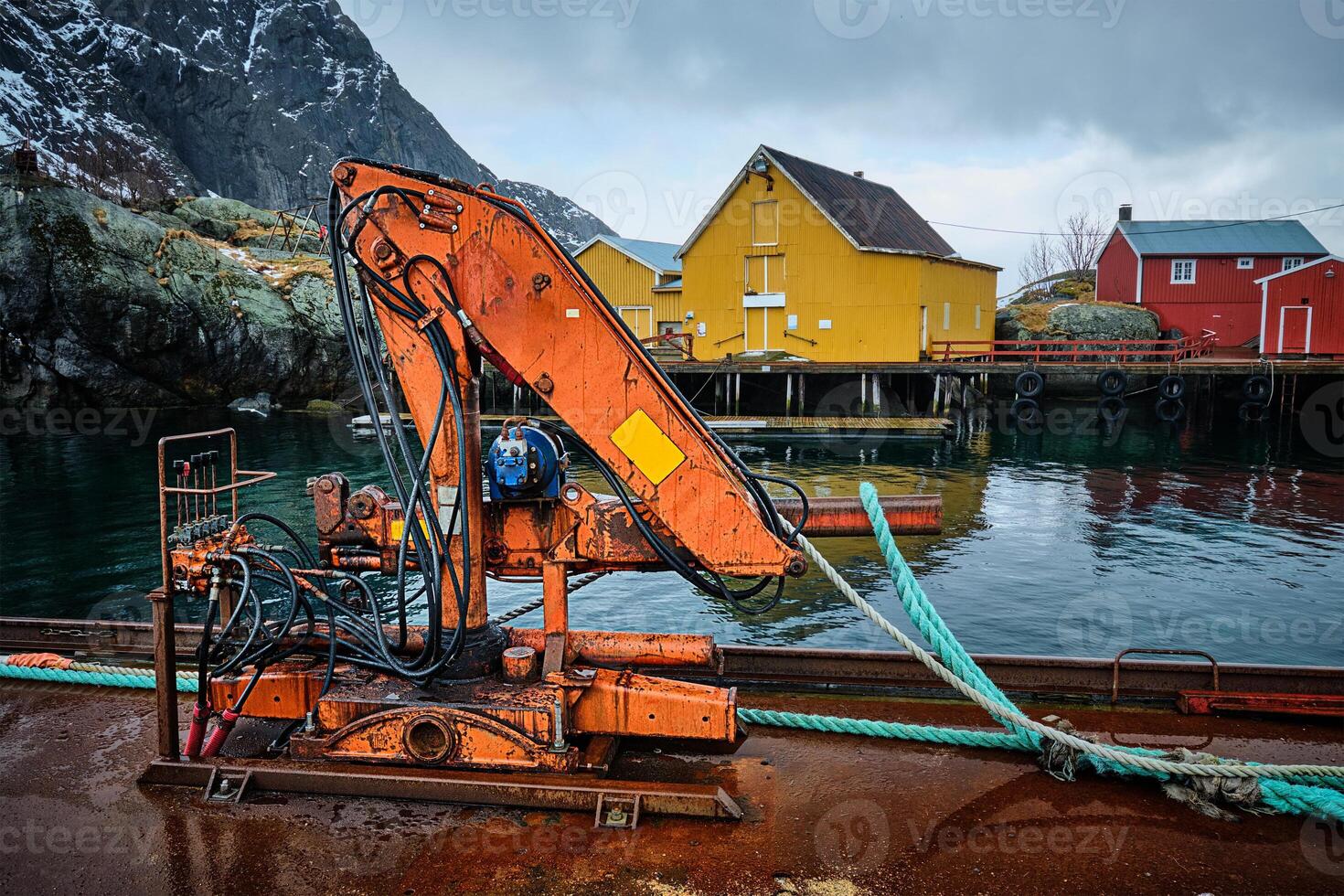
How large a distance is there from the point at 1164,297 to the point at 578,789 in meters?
47.8

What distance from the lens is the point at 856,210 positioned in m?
34.7

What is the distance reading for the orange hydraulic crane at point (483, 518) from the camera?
4070 mm

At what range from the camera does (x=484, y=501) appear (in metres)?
4.56

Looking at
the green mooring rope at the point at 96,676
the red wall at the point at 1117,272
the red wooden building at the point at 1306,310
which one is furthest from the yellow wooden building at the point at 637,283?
the green mooring rope at the point at 96,676

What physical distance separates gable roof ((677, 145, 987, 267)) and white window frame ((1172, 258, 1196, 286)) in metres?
13.1

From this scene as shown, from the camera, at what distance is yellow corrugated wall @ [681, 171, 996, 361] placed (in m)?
32.7

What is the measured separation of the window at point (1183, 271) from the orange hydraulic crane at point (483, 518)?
46.3 meters

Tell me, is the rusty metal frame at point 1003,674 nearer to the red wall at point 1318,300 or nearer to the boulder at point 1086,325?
the boulder at point 1086,325

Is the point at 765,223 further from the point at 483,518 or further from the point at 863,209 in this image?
the point at 483,518
